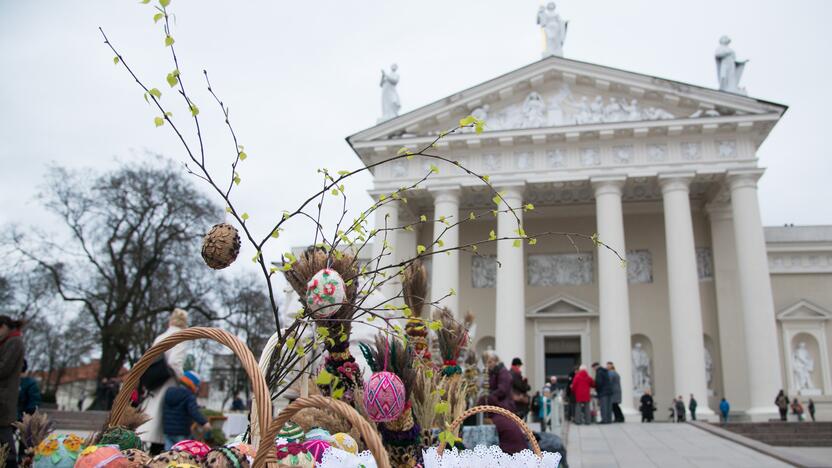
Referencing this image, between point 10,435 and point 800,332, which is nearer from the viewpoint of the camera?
point 10,435

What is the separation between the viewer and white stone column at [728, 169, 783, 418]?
63.3ft

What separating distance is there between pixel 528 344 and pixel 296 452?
24.1m

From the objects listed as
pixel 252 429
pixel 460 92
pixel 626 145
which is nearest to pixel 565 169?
pixel 626 145

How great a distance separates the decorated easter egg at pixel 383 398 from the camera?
2664 millimetres

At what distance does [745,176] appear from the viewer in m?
21.1

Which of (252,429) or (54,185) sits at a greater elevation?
(54,185)

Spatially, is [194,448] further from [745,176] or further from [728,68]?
[728,68]

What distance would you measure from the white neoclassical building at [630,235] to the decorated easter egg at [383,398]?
17954 millimetres

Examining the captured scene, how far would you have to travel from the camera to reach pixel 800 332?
2434 cm

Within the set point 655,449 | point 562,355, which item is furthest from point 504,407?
point 562,355

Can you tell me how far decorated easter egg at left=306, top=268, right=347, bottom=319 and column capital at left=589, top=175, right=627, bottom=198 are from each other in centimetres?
2026

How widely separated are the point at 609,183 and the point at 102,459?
2155cm

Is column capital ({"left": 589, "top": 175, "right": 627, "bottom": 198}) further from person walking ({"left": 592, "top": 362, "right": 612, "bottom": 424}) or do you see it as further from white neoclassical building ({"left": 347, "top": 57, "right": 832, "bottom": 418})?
person walking ({"left": 592, "top": 362, "right": 612, "bottom": 424})

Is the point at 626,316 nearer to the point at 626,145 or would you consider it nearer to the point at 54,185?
the point at 626,145
